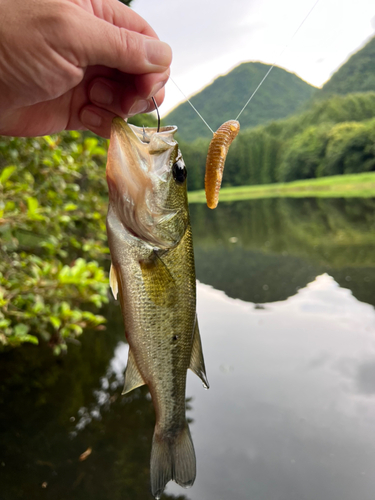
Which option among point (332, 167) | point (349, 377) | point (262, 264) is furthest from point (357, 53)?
point (349, 377)

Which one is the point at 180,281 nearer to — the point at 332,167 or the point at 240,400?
the point at 240,400

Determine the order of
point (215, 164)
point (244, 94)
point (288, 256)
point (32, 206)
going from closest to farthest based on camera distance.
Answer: point (215, 164), point (32, 206), point (288, 256), point (244, 94)

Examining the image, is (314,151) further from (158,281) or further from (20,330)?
(158,281)

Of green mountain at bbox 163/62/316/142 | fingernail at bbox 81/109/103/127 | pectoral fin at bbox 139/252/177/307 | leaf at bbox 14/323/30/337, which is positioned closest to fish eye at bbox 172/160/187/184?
pectoral fin at bbox 139/252/177/307

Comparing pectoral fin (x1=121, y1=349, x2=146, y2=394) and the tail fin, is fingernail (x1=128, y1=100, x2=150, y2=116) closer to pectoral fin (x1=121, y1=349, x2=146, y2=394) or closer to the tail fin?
pectoral fin (x1=121, y1=349, x2=146, y2=394)

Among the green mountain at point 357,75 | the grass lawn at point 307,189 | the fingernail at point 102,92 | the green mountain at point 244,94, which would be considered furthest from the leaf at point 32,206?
the green mountain at point 357,75

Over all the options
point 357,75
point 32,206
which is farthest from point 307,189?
point 357,75
